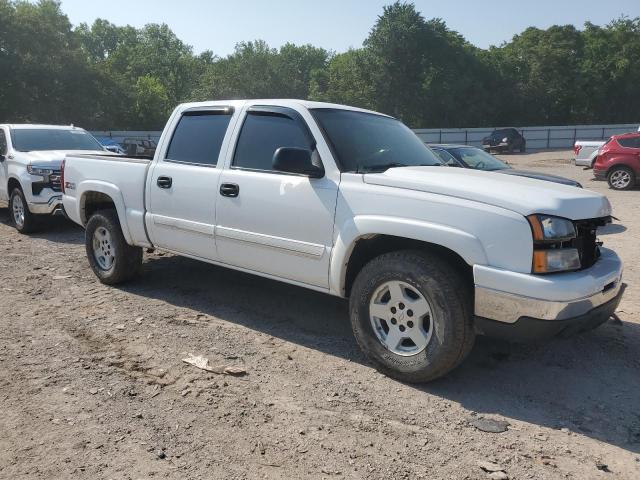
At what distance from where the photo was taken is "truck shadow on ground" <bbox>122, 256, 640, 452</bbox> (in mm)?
3270

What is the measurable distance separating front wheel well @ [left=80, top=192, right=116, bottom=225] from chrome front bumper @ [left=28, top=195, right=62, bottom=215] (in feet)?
9.21

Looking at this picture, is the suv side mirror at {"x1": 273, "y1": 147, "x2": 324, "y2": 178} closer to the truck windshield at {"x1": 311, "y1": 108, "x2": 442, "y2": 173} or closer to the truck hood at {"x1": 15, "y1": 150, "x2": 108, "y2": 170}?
the truck windshield at {"x1": 311, "y1": 108, "x2": 442, "y2": 173}

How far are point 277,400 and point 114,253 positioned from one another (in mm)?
3032

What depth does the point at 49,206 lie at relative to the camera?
8508 mm

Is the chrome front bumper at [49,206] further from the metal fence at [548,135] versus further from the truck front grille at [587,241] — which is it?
the metal fence at [548,135]

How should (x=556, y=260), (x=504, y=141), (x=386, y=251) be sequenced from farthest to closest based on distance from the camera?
(x=504, y=141) → (x=386, y=251) → (x=556, y=260)

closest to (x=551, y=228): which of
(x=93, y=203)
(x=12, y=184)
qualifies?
(x=93, y=203)

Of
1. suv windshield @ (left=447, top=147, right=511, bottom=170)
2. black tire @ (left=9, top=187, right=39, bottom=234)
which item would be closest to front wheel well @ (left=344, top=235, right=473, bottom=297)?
suv windshield @ (left=447, top=147, right=511, bottom=170)

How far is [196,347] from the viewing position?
4211mm

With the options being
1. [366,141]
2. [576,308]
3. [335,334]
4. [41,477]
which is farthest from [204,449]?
[366,141]

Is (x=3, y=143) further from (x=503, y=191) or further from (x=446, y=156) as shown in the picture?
(x=503, y=191)

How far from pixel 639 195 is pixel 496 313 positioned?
13.2 meters

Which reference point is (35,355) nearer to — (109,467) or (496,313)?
(109,467)

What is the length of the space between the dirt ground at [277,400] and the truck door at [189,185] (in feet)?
2.31
